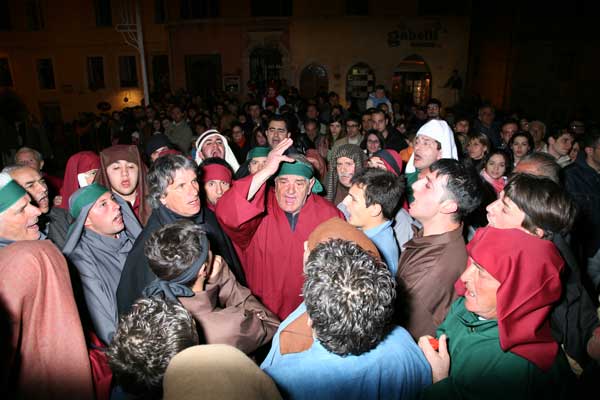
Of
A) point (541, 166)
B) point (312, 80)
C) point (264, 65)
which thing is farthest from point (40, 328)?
point (264, 65)

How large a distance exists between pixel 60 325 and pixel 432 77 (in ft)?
66.3

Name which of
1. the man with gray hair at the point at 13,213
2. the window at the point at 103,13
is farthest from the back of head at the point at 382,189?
the window at the point at 103,13

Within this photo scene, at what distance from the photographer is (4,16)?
22.2 metres

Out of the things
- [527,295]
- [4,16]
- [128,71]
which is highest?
[4,16]

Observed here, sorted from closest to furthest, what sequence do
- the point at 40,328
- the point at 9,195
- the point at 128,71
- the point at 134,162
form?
the point at 40,328
the point at 9,195
the point at 134,162
the point at 128,71

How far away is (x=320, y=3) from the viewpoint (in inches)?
760

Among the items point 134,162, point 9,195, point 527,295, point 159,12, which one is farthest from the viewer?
point 159,12

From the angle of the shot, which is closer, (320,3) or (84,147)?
(84,147)

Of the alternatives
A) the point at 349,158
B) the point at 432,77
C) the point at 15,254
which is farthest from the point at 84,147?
the point at 432,77

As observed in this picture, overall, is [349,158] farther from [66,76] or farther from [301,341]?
[66,76]

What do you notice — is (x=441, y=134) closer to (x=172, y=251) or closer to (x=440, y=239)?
(x=440, y=239)

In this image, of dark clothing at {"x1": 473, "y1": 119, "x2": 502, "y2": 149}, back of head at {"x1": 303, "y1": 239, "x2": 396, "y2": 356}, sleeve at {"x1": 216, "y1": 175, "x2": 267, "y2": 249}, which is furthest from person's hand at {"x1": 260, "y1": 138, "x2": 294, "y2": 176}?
dark clothing at {"x1": 473, "y1": 119, "x2": 502, "y2": 149}

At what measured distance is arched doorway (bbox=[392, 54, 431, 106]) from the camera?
19.8m

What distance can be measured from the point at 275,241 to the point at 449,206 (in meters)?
1.50
